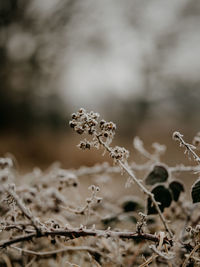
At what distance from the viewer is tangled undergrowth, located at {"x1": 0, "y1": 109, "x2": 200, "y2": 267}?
31 centimetres

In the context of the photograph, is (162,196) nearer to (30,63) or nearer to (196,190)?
(196,190)

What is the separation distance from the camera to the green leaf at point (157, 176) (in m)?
0.45

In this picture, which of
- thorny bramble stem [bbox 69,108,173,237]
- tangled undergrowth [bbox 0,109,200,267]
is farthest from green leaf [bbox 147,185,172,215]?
thorny bramble stem [bbox 69,108,173,237]

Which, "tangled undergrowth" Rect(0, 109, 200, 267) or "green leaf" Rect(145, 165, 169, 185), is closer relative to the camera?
"tangled undergrowth" Rect(0, 109, 200, 267)

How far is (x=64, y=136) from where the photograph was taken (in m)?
5.59

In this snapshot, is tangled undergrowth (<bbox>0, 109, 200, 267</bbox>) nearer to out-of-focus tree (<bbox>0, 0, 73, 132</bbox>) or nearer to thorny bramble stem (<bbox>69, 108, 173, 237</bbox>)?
thorny bramble stem (<bbox>69, 108, 173, 237</bbox>)

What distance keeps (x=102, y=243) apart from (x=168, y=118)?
6528 millimetres

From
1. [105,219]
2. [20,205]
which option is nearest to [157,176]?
[105,219]

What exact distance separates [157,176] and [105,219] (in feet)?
0.46

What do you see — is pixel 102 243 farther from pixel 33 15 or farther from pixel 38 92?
pixel 38 92

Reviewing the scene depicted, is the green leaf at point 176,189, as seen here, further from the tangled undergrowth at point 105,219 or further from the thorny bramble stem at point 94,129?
the thorny bramble stem at point 94,129

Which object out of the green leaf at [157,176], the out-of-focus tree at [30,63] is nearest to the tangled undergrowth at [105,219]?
the green leaf at [157,176]

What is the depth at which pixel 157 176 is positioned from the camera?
0.45 m

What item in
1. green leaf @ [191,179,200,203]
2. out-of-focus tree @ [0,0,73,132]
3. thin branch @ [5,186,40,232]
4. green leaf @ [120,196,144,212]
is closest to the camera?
thin branch @ [5,186,40,232]
